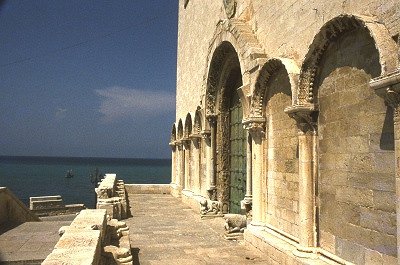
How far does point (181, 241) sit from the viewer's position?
910 cm

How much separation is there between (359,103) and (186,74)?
43.7ft

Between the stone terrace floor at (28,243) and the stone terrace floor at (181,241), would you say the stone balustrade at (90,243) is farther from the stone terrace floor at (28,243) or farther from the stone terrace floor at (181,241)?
the stone terrace floor at (28,243)

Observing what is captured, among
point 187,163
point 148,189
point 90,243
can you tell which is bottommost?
point 148,189

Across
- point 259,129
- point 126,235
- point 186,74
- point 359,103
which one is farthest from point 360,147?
point 186,74

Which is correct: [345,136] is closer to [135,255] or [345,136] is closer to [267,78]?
[267,78]

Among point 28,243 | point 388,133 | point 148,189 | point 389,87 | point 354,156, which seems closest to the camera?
point 389,87

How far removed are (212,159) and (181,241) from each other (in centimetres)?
411

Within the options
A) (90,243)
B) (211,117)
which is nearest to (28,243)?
(90,243)

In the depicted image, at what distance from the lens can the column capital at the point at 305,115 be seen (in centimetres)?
606

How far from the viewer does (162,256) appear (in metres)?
7.73

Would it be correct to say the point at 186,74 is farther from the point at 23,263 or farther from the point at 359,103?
the point at 359,103

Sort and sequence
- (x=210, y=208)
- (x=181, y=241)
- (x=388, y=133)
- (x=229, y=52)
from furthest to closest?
(x=210, y=208) < (x=229, y=52) < (x=181, y=241) < (x=388, y=133)

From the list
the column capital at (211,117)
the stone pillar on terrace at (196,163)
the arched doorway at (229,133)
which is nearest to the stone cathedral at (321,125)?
the arched doorway at (229,133)

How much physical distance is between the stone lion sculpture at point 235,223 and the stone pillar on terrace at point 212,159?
3046 mm
